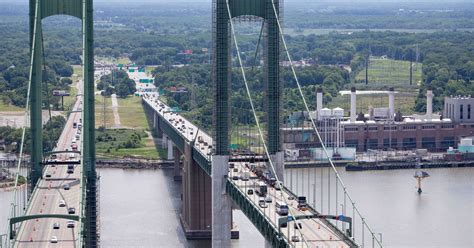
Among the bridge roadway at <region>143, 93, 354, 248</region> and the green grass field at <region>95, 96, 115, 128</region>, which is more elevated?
the bridge roadway at <region>143, 93, 354, 248</region>

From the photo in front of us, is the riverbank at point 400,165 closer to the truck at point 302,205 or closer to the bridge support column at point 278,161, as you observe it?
the bridge support column at point 278,161

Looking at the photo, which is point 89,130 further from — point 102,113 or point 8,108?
point 102,113

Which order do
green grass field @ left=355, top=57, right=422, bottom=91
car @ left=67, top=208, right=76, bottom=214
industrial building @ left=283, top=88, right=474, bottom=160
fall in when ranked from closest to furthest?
car @ left=67, top=208, right=76, bottom=214
industrial building @ left=283, top=88, right=474, bottom=160
green grass field @ left=355, top=57, right=422, bottom=91

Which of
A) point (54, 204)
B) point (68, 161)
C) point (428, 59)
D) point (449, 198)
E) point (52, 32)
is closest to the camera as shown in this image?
point (54, 204)

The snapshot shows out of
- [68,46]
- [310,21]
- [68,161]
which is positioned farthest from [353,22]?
[68,161]

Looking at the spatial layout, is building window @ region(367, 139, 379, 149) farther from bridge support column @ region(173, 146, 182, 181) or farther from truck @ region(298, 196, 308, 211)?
truck @ region(298, 196, 308, 211)

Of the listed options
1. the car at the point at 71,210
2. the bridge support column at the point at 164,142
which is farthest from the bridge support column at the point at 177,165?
the car at the point at 71,210

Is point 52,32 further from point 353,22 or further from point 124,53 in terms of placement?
point 353,22

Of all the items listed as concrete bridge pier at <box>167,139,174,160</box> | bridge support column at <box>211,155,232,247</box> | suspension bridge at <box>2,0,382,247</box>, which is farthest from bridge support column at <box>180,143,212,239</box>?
concrete bridge pier at <box>167,139,174,160</box>
